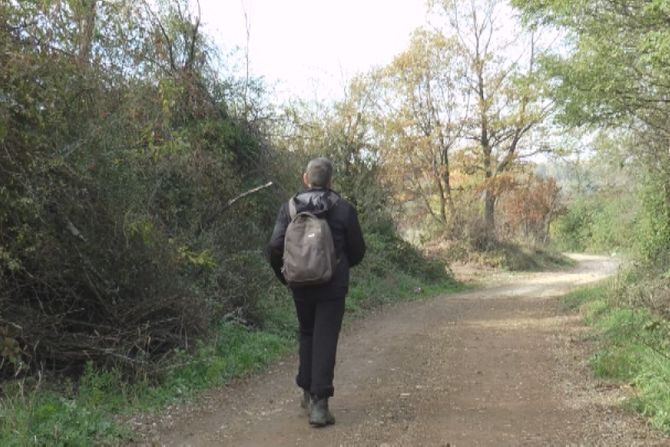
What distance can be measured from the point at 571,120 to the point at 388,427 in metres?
9.67

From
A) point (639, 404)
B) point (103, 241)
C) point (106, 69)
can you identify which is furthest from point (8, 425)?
point (639, 404)

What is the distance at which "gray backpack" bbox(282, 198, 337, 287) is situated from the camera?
4887mm

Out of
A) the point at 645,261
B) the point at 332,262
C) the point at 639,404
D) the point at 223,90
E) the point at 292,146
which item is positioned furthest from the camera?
the point at 292,146

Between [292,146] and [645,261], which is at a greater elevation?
[292,146]

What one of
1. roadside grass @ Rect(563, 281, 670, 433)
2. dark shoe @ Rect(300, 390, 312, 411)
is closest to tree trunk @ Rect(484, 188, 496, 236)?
roadside grass @ Rect(563, 281, 670, 433)

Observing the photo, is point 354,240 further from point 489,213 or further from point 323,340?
point 489,213

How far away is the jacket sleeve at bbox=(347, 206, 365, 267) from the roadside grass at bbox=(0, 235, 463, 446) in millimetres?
2248

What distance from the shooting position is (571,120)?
12.7m

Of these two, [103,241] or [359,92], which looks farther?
[359,92]

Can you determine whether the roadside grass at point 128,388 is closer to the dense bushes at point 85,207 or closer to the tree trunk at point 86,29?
the dense bushes at point 85,207

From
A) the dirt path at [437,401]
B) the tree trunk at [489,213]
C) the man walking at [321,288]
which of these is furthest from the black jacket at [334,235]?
the tree trunk at [489,213]

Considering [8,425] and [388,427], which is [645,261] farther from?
[8,425]

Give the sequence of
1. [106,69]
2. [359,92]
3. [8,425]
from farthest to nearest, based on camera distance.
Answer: [359,92] < [106,69] < [8,425]

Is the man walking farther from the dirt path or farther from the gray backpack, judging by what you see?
the dirt path
